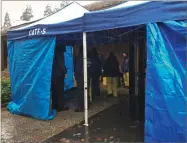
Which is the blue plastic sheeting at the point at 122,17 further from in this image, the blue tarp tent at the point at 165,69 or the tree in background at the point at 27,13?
the tree in background at the point at 27,13

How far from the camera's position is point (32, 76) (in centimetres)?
783

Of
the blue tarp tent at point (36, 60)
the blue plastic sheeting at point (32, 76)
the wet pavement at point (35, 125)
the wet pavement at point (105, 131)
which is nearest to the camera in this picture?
the wet pavement at point (105, 131)

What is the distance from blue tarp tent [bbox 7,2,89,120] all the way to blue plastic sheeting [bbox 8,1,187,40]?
3cm

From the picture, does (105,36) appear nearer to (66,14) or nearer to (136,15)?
(66,14)

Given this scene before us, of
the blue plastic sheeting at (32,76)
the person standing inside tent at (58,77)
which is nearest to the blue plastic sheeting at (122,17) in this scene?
the blue plastic sheeting at (32,76)

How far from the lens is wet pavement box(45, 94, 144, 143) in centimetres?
576

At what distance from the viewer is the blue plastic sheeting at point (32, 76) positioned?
741 centimetres

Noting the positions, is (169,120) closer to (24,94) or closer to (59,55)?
(59,55)

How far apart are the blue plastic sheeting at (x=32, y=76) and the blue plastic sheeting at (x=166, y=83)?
3.20 metres

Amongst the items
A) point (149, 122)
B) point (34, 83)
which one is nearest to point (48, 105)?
point (34, 83)

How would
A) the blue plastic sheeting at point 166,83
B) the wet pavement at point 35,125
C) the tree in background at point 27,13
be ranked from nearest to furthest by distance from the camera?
the blue plastic sheeting at point 166,83
the wet pavement at point 35,125
the tree in background at point 27,13

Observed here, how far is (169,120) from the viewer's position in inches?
191

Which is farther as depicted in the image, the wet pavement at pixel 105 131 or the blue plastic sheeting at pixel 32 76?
the blue plastic sheeting at pixel 32 76

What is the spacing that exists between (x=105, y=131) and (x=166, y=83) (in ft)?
6.77
